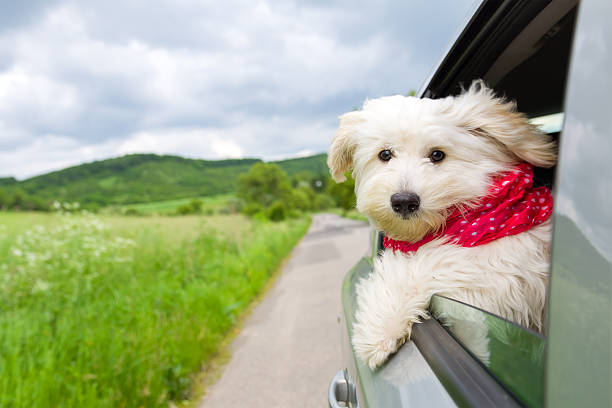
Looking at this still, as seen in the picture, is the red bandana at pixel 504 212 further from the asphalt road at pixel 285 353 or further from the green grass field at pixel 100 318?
the asphalt road at pixel 285 353

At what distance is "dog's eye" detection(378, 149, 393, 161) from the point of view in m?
1.75

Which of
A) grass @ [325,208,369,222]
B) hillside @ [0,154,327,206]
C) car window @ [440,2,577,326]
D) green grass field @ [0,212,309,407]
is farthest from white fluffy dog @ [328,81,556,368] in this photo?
hillside @ [0,154,327,206]

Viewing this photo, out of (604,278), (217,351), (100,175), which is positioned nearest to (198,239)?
(217,351)

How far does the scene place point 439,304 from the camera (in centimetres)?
135

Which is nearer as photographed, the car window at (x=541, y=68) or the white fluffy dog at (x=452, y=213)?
the white fluffy dog at (x=452, y=213)

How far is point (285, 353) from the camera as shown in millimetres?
5160

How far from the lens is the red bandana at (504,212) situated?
1353 millimetres

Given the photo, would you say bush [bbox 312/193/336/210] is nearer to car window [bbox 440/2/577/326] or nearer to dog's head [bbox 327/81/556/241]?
car window [bbox 440/2/577/326]

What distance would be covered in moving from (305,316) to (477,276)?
18.7 ft

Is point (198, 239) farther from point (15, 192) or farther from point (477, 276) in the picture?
point (477, 276)

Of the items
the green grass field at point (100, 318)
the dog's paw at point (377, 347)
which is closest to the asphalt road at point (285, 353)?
the green grass field at point (100, 318)

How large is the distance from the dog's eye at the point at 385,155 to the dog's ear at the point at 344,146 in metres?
0.21

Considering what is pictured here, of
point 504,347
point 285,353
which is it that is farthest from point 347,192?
point 504,347

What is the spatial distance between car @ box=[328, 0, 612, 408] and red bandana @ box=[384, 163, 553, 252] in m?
0.25
